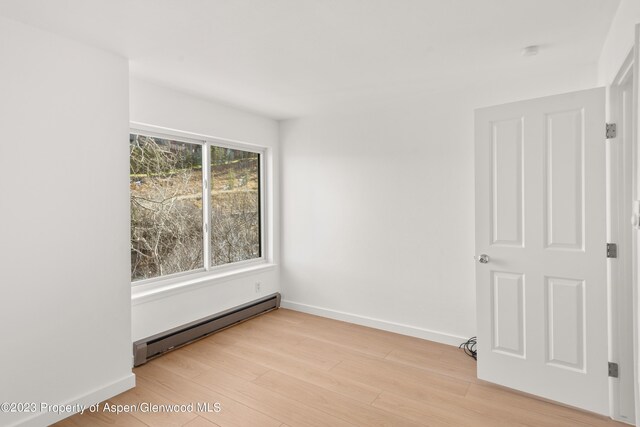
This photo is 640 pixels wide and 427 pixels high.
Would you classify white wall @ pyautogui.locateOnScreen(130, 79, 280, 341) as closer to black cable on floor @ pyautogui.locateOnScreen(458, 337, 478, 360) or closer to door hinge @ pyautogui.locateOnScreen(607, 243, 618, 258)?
black cable on floor @ pyautogui.locateOnScreen(458, 337, 478, 360)

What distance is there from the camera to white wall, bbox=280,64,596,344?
3.07 metres

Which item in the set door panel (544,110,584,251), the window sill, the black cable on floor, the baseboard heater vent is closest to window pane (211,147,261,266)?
the window sill

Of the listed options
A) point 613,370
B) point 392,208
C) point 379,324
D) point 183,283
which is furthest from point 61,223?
point 613,370

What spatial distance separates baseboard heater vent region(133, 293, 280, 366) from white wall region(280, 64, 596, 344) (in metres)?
0.46

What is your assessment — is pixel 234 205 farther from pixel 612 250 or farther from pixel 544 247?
pixel 612 250

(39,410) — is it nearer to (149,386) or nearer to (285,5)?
(149,386)

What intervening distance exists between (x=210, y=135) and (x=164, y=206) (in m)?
0.84

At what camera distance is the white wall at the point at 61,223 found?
1885 mm

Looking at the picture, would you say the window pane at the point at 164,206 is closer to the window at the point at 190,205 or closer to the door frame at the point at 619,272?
the window at the point at 190,205

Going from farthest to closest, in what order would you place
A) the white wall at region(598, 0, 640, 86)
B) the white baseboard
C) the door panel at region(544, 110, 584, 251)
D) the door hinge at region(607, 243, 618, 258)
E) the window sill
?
1. the white baseboard
2. the window sill
3. the door panel at region(544, 110, 584, 251)
4. the door hinge at region(607, 243, 618, 258)
5. the white wall at region(598, 0, 640, 86)

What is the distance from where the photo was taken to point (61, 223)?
2092 millimetres

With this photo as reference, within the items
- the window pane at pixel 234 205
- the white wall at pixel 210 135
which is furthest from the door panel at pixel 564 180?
the window pane at pixel 234 205

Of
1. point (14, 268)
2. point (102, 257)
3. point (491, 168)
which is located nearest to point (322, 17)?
point (491, 168)

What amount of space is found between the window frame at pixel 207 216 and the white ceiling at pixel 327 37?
19.2 inches
